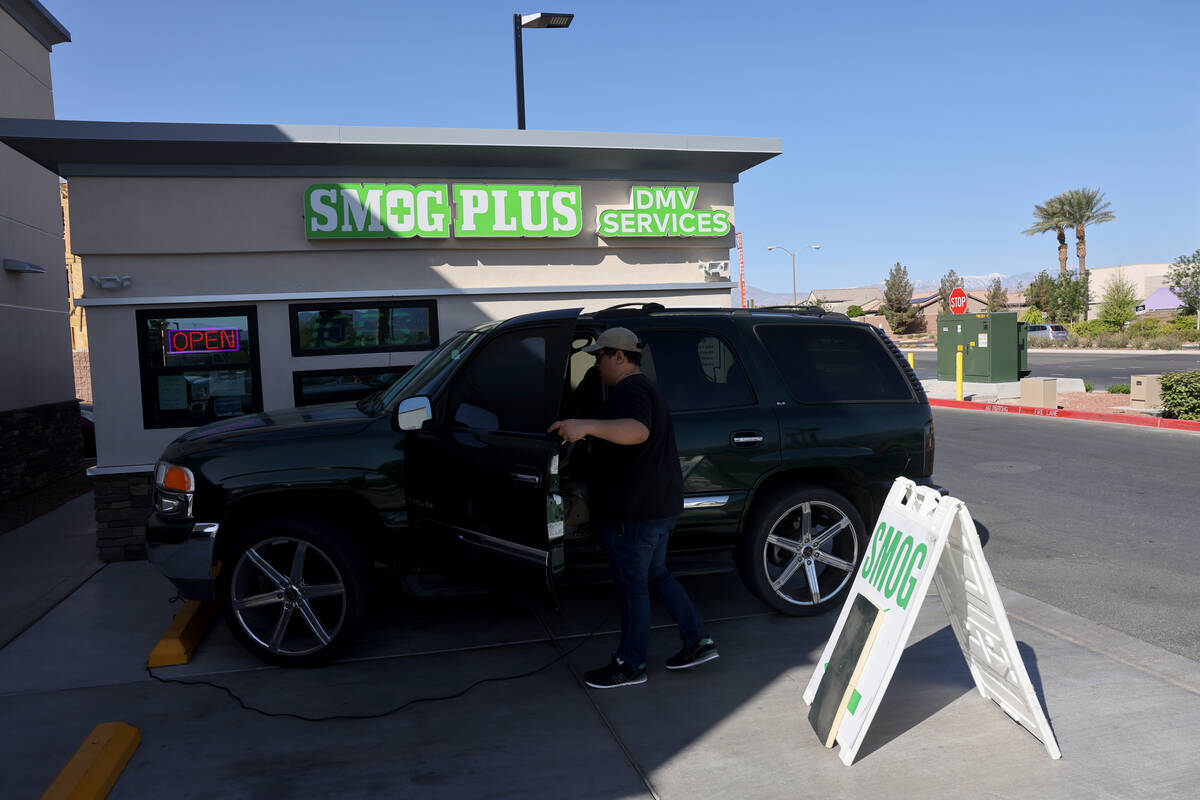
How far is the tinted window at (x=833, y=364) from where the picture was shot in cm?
597

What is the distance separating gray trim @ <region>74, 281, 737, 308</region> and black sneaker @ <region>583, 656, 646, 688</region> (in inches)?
194

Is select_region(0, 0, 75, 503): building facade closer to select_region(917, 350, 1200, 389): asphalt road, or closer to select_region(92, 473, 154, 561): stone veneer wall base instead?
select_region(92, 473, 154, 561): stone veneer wall base

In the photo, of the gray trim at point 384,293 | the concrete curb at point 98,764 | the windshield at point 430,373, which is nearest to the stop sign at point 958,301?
the gray trim at point 384,293

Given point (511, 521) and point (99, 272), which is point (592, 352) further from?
point (99, 272)

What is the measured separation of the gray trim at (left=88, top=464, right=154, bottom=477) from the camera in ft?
25.9

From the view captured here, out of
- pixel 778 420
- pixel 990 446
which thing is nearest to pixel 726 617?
pixel 778 420

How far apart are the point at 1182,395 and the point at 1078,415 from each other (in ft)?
5.99

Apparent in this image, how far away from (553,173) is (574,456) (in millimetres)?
4838

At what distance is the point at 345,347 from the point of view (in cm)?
860

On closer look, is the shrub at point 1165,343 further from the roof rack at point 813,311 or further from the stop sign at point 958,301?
the roof rack at point 813,311

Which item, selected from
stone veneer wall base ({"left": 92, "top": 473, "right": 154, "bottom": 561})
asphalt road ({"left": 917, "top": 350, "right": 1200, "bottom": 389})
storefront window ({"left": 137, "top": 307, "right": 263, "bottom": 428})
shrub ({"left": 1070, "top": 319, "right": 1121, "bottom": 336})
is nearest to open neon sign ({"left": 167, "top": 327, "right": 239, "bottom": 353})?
storefront window ({"left": 137, "top": 307, "right": 263, "bottom": 428})

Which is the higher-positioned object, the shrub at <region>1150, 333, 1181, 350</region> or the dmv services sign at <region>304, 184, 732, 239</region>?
the dmv services sign at <region>304, 184, 732, 239</region>

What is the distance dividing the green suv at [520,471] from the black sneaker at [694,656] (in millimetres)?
797

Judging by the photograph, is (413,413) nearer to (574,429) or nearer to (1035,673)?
(574,429)
